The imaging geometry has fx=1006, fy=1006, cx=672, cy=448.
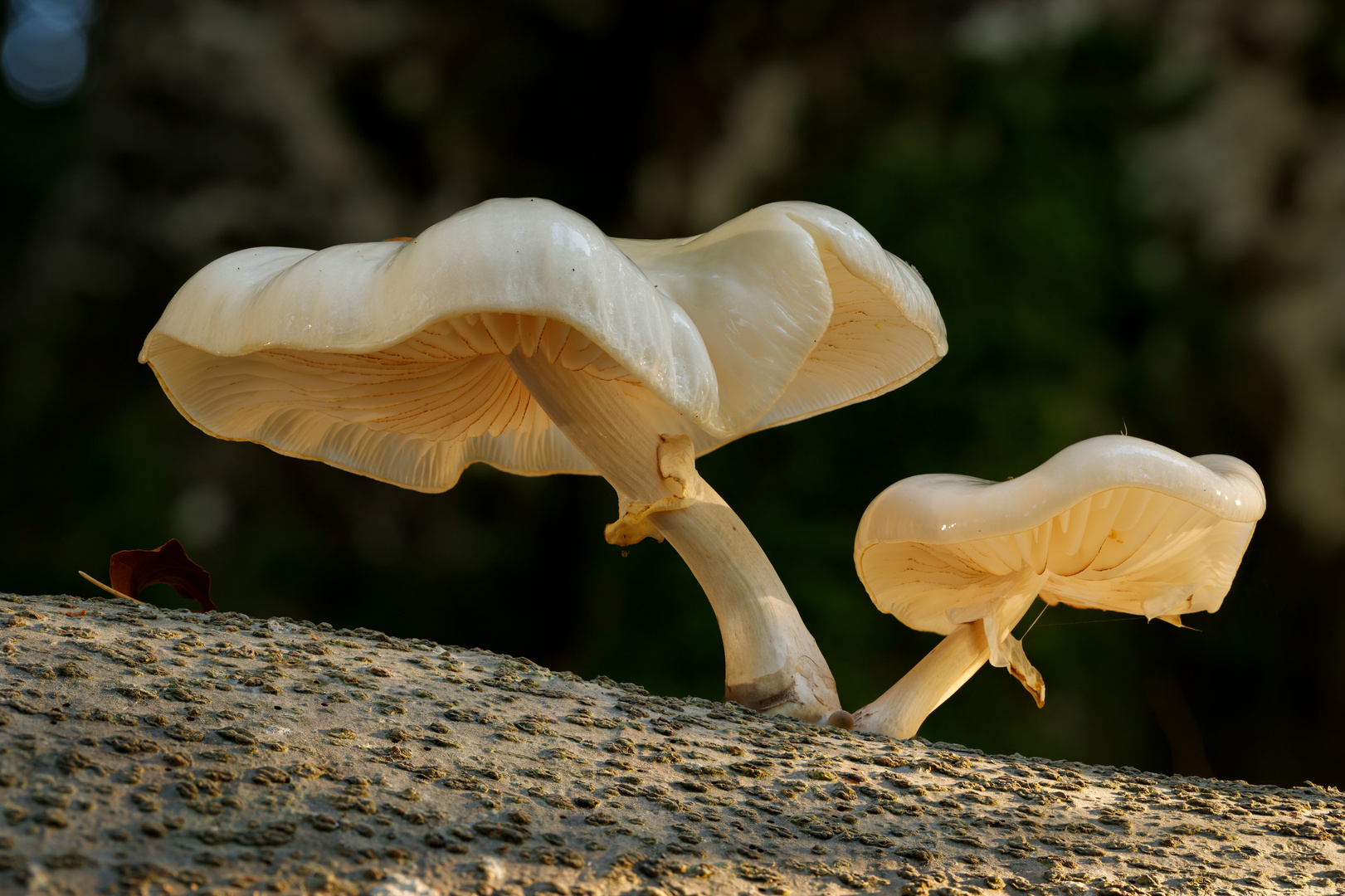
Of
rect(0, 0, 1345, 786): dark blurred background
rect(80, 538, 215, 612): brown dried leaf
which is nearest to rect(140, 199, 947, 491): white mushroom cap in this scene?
rect(80, 538, 215, 612): brown dried leaf

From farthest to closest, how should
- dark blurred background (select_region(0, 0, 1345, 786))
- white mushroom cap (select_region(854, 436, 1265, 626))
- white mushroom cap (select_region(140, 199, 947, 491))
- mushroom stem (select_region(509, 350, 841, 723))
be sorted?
1. dark blurred background (select_region(0, 0, 1345, 786))
2. mushroom stem (select_region(509, 350, 841, 723))
3. white mushroom cap (select_region(854, 436, 1265, 626))
4. white mushroom cap (select_region(140, 199, 947, 491))

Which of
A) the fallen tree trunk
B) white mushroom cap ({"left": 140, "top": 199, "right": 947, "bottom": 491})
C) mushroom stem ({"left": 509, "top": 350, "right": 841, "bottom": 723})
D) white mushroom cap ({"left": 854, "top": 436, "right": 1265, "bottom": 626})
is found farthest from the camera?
mushroom stem ({"left": 509, "top": 350, "right": 841, "bottom": 723})

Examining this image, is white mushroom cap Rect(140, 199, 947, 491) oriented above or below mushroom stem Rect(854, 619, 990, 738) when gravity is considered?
above

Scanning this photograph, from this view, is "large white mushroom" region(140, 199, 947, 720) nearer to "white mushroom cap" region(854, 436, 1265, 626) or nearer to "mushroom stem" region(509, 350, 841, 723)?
"mushroom stem" region(509, 350, 841, 723)

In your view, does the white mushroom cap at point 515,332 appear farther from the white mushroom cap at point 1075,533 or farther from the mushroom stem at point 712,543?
the white mushroom cap at point 1075,533

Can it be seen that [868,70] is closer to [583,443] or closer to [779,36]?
[779,36]
